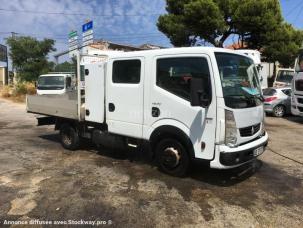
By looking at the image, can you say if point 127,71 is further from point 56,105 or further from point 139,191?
point 56,105

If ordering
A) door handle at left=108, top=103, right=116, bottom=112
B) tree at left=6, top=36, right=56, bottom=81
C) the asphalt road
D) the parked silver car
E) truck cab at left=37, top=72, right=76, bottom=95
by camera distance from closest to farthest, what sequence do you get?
the asphalt road, door handle at left=108, top=103, right=116, bottom=112, the parked silver car, truck cab at left=37, top=72, right=76, bottom=95, tree at left=6, top=36, right=56, bottom=81

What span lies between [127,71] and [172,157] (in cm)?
181

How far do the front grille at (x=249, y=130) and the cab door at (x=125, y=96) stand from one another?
1837 millimetres

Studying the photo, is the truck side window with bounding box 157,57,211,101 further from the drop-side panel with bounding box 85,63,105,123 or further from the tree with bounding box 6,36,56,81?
the tree with bounding box 6,36,56,81

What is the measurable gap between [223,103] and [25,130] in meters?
8.17

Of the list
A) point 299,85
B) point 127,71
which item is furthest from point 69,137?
point 299,85

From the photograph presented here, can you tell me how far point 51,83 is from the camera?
20.3m

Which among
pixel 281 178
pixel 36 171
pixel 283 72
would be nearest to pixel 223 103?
pixel 281 178

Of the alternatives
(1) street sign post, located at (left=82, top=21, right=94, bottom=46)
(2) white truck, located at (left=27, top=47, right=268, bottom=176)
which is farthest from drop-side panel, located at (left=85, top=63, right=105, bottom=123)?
(1) street sign post, located at (left=82, top=21, right=94, bottom=46)

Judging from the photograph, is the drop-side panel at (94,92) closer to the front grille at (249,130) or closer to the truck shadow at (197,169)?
the truck shadow at (197,169)

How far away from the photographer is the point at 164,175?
6484mm

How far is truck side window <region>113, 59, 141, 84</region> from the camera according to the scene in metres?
6.56

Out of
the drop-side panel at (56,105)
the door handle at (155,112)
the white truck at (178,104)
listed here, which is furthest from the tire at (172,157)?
the drop-side panel at (56,105)

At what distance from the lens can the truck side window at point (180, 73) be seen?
5.65 metres
